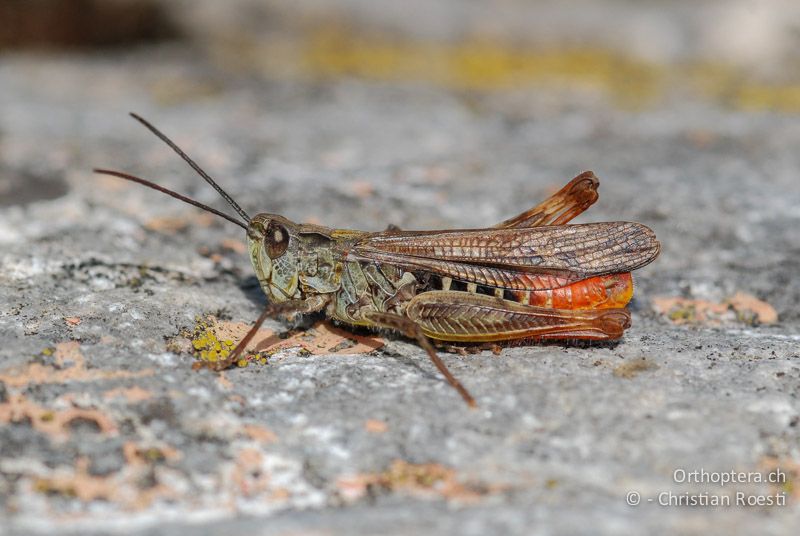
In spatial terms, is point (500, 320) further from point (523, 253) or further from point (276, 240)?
point (276, 240)

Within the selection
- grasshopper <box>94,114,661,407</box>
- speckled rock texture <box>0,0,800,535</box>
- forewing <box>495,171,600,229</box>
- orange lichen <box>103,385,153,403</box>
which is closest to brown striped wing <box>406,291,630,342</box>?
grasshopper <box>94,114,661,407</box>

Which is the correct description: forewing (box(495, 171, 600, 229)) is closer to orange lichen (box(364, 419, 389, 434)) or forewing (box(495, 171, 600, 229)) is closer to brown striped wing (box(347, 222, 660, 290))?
brown striped wing (box(347, 222, 660, 290))

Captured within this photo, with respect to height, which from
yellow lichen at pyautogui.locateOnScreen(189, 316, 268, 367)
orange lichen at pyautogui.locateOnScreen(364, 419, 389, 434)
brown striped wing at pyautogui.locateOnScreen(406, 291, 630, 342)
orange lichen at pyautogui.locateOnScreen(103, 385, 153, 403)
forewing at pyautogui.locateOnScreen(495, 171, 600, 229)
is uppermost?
forewing at pyautogui.locateOnScreen(495, 171, 600, 229)

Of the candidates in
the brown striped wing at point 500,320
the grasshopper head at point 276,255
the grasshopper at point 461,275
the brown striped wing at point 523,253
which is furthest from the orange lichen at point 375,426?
the grasshopper head at point 276,255

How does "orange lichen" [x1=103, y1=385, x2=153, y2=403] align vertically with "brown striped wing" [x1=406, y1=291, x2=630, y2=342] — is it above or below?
below

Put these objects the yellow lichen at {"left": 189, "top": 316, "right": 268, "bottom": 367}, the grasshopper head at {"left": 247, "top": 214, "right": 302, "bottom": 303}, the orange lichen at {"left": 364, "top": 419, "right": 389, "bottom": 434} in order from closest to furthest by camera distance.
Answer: the orange lichen at {"left": 364, "top": 419, "right": 389, "bottom": 434} < the yellow lichen at {"left": 189, "top": 316, "right": 268, "bottom": 367} < the grasshopper head at {"left": 247, "top": 214, "right": 302, "bottom": 303}

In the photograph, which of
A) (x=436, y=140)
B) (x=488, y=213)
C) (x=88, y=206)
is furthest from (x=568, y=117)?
(x=88, y=206)

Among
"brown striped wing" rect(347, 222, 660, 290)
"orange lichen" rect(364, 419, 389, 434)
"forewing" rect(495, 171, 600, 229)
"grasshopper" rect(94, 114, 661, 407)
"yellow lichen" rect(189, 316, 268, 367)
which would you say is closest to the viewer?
"orange lichen" rect(364, 419, 389, 434)

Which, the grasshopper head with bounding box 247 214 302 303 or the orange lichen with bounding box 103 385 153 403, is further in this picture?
the grasshopper head with bounding box 247 214 302 303
